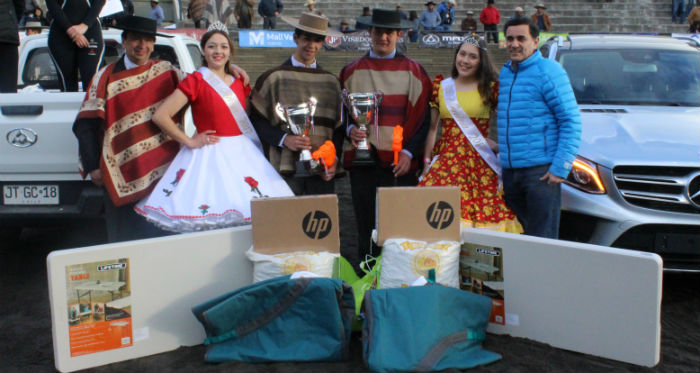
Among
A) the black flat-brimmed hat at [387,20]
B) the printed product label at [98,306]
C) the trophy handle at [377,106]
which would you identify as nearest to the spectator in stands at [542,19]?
the black flat-brimmed hat at [387,20]

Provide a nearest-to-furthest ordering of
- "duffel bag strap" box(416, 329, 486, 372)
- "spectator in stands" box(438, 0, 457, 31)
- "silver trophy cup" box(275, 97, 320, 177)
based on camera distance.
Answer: "duffel bag strap" box(416, 329, 486, 372), "silver trophy cup" box(275, 97, 320, 177), "spectator in stands" box(438, 0, 457, 31)

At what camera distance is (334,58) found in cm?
1897

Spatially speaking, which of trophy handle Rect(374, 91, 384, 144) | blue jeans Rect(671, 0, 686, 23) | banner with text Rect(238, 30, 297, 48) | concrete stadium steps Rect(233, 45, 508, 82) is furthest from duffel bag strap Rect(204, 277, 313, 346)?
blue jeans Rect(671, 0, 686, 23)

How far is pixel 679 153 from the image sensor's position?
4348mm

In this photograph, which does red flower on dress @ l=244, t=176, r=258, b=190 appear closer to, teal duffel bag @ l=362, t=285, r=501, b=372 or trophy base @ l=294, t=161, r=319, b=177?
trophy base @ l=294, t=161, r=319, b=177

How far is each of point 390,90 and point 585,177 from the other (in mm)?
1343

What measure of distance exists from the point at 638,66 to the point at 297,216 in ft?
11.0

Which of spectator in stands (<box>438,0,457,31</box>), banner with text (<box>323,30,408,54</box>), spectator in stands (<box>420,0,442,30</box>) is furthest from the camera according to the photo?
spectator in stands (<box>438,0,457,31</box>)

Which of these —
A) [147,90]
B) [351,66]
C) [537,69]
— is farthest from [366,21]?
[147,90]

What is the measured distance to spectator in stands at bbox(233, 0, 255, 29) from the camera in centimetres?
2209

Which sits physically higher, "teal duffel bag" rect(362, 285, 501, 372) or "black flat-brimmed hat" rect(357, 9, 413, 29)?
"black flat-brimmed hat" rect(357, 9, 413, 29)

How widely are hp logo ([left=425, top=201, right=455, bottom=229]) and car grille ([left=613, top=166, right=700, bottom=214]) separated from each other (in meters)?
1.12

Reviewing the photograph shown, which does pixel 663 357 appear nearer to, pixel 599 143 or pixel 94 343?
pixel 599 143

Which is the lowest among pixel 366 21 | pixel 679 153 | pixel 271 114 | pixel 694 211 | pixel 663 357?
pixel 663 357
